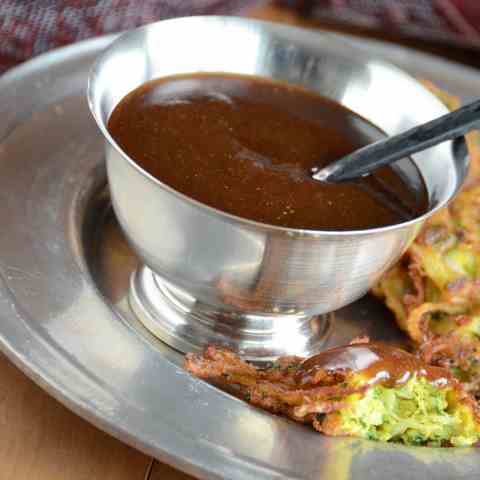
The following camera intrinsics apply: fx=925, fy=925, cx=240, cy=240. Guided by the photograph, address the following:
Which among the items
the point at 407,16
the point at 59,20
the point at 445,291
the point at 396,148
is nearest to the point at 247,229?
the point at 396,148

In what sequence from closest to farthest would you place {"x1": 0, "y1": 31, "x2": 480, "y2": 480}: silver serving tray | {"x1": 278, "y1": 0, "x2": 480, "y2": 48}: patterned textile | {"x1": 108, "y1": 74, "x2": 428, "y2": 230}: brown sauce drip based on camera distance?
{"x1": 0, "y1": 31, "x2": 480, "y2": 480}: silver serving tray
{"x1": 108, "y1": 74, "x2": 428, "y2": 230}: brown sauce drip
{"x1": 278, "y1": 0, "x2": 480, "y2": 48}: patterned textile

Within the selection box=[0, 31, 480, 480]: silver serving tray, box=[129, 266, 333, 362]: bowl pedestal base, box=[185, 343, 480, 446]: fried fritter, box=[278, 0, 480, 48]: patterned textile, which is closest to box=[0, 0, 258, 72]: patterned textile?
box=[0, 31, 480, 480]: silver serving tray

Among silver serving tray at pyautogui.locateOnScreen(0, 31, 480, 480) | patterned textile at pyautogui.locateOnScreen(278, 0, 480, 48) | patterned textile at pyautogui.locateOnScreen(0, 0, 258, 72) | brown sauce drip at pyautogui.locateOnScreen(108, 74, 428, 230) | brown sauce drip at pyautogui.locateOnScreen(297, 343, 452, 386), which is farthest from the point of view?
patterned textile at pyautogui.locateOnScreen(278, 0, 480, 48)

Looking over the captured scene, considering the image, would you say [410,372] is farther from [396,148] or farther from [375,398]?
[396,148]

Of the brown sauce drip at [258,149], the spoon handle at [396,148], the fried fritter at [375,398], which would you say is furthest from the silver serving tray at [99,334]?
the spoon handle at [396,148]

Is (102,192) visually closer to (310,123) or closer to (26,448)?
(310,123)

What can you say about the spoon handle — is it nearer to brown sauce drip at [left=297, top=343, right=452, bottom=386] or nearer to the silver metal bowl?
the silver metal bowl
